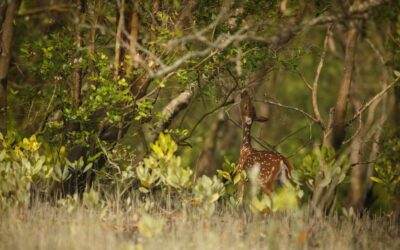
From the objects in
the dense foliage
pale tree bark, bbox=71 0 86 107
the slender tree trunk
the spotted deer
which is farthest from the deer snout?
the slender tree trunk

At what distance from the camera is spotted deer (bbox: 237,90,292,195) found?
9.16 metres

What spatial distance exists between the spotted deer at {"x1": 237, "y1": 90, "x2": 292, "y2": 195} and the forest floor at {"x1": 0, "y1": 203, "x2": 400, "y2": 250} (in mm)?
611

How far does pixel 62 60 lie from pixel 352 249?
4.52 metres

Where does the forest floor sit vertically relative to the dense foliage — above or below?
below

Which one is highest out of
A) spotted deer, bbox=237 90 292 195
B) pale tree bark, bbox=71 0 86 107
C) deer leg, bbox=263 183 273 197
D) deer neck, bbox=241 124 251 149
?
pale tree bark, bbox=71 0 86 107

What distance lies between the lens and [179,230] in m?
7.36

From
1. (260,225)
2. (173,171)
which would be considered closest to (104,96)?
(173,171)

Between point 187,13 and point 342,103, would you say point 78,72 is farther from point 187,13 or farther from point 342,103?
point 342,103

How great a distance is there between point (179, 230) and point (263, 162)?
216 centimetres

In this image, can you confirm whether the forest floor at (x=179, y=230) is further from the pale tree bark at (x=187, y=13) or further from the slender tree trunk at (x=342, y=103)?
the slender tree trunk at (x=342, y=103)

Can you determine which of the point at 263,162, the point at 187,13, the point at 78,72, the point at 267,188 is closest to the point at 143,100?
the point at 78,72

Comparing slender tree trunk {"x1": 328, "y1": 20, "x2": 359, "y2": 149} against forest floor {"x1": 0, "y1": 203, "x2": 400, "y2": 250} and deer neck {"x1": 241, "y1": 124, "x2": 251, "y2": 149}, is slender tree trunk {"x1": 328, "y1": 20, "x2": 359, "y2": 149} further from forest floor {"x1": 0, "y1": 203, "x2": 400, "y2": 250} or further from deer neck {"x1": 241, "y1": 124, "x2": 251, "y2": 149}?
forest floor {"x1": 0, "y1": 203, "x2": 400, "y2": 250}

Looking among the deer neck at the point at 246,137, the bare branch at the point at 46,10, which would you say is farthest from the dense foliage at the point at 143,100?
the bare branch at the point at 46,10

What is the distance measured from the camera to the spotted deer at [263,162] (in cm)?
916
